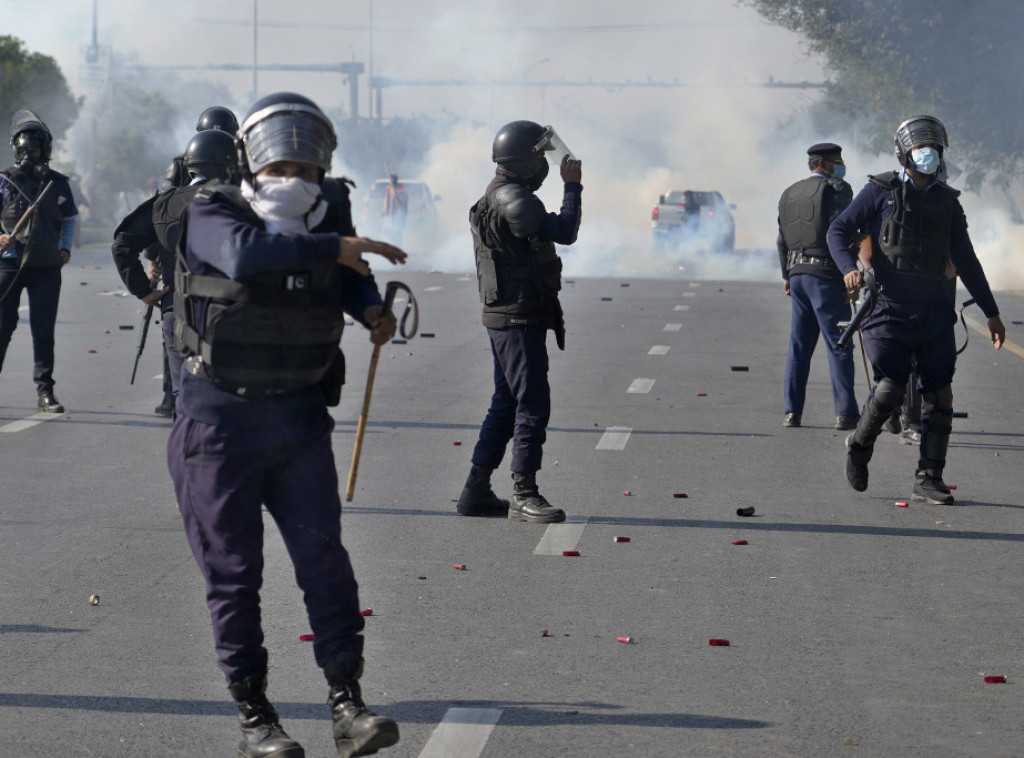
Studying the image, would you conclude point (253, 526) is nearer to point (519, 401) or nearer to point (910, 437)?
point (519, 401)

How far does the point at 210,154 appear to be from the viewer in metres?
8.06

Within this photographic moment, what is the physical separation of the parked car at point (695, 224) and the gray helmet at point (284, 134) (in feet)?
122

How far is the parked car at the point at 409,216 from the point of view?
42.0 metres

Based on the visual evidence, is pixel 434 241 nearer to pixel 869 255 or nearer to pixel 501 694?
pixel 869 255

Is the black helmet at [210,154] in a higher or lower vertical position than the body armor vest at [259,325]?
higher

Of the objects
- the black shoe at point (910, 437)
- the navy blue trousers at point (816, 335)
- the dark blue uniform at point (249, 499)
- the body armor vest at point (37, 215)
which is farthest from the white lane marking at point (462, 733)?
the body armor vest at point (37, 215)

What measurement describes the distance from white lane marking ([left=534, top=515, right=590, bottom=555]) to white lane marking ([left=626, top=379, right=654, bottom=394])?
5096mm

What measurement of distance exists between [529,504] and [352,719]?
3.42 m

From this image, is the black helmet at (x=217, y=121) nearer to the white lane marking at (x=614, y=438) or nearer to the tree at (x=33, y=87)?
the white lane marking at (x=614, y=438)

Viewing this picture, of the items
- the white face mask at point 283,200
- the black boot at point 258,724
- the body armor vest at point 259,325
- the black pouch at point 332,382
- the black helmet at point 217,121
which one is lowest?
the black boot at point 258,724

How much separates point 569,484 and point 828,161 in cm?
354

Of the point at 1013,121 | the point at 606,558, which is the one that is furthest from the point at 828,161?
the point at 1013,121

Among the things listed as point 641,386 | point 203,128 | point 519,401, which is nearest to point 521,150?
point 519,401

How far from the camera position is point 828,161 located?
35.5 feet
